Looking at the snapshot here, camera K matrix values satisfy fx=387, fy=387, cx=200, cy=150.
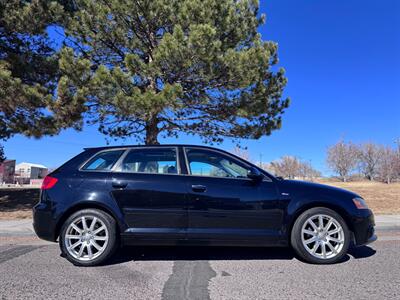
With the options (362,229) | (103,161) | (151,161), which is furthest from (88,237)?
(362,229)

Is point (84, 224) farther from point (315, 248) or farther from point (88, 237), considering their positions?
point (315, 248)

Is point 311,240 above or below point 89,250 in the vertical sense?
above

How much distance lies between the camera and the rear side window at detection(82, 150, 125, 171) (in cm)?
559

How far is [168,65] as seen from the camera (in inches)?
466

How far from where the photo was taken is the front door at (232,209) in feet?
17.3

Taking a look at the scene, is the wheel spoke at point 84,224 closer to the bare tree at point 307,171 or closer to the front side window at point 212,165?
the front side window at point 212,165

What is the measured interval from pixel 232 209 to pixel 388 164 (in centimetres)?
8416

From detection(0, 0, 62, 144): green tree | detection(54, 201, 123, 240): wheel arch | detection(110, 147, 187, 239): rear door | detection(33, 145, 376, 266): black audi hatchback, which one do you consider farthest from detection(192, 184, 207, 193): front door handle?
detection(0, 0, 62, 144): green tree

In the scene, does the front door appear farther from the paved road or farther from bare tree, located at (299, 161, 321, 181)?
bare tree, located at (299, 161, 321, 181)

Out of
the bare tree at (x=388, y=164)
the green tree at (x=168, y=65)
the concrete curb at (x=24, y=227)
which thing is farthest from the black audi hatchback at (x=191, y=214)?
the bare tree at (x=388, y=164)

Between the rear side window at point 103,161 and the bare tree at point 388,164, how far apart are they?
79.9m

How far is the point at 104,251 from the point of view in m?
5.26

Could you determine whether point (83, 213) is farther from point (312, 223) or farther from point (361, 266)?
point (361, 266)

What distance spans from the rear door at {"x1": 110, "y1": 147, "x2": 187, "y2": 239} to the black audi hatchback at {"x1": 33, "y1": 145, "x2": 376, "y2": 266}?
0.04ft
